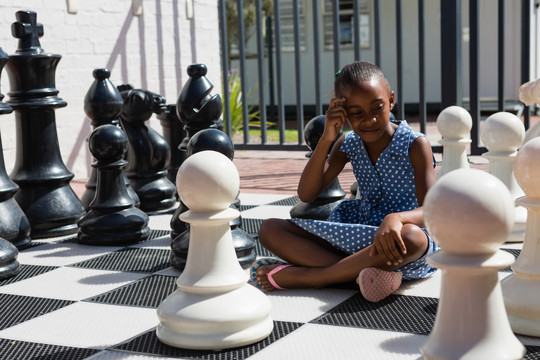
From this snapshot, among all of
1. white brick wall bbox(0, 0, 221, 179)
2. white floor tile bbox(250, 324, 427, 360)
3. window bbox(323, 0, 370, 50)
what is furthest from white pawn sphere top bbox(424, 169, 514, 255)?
window bbox(323, 0, 370, 50)

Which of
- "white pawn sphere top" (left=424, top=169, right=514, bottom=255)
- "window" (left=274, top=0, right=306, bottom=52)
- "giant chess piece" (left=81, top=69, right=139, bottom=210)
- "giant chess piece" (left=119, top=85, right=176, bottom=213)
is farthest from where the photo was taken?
"window" (left=274, top=0, right=306, bottom=52)

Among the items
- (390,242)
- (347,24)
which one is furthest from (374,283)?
(347,24)

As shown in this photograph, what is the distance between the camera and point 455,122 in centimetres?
325

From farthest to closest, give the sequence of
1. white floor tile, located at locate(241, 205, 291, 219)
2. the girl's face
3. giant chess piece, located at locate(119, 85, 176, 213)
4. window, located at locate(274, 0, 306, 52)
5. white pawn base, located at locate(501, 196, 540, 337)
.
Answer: window, located at locate(274, 0, 306, 52) → giant chess piece, located at locate(119, 85, 176, 213) → white floor tile, located at locate(241, 205, 291, 219) → the girl's face → white pawn base, located at locate(501, 196, 540, 337)

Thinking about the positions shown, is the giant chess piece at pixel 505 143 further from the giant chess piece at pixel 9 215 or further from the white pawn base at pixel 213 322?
the giant chess piece at pixel 9 215

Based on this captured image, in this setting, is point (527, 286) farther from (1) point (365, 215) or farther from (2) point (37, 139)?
(2) point (37, 139)

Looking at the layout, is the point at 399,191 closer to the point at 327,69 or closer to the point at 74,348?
the point at 74,348

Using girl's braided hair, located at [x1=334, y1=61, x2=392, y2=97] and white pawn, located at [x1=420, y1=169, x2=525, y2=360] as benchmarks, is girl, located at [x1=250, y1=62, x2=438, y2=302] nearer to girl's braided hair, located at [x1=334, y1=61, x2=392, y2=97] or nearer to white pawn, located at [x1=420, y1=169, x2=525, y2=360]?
girl's braided hair, located at [x1=334, y1=61, x2=392, y2=97]

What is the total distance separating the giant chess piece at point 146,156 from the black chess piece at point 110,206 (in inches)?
22.9

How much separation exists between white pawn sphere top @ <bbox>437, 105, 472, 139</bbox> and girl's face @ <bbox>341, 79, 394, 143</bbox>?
94 centimetres

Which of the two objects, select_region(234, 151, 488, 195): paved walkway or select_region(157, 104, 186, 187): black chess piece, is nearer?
select_region(157, 104, 186, 187): black chess piece

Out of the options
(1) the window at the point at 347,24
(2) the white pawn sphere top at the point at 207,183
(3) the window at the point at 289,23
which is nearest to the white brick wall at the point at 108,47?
(2) the white pawn sphere top at the point at 207,183

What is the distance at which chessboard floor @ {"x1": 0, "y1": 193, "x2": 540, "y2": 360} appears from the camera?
1761 mm

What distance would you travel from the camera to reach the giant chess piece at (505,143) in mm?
2947
